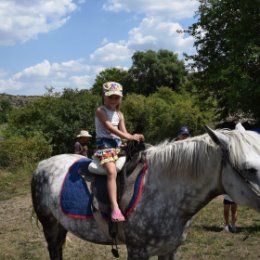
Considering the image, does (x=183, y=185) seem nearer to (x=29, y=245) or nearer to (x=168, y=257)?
(x=168, y=257)

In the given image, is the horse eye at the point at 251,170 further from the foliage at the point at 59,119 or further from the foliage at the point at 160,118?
the foliage at the point at 160,118

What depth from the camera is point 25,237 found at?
7578mm

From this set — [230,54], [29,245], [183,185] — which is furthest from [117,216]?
[230,54]

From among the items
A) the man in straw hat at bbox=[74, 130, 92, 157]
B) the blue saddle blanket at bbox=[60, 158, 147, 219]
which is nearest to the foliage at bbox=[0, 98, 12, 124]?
the man in straw hat at bbox=[74, 130, 92, 157]

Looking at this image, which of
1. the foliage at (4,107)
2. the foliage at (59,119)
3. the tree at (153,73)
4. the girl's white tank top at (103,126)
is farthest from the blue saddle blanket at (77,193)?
the tree at (153,73)

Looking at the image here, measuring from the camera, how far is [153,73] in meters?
53.7

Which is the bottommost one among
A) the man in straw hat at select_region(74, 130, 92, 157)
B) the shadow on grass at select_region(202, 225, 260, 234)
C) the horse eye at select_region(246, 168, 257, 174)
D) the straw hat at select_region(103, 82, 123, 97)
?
the shadow on grass at select_region(202, 225, 260, 234)

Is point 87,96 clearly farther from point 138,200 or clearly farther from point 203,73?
point 138,200

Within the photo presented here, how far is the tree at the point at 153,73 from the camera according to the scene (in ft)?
175

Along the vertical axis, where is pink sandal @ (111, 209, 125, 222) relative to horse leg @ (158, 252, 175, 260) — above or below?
above

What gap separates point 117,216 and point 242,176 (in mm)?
1160

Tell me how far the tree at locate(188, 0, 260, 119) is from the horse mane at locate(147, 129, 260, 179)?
13.8 metres

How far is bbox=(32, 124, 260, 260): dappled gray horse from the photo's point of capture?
10.8 feet

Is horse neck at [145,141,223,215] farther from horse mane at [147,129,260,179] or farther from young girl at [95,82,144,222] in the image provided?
young girl at [95,82,144,222]
